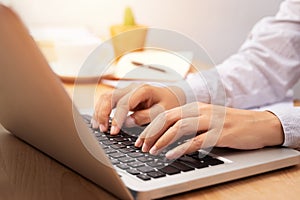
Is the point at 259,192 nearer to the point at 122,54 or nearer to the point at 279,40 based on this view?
the point at 279,40

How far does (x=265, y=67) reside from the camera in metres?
1.26

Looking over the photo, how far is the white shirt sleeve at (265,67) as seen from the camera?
117 centimetres

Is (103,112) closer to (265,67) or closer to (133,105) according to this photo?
(133,105)

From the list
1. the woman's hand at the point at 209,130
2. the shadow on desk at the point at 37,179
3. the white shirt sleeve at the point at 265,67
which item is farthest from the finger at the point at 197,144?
the white shirt sleeve at the point at 265,67

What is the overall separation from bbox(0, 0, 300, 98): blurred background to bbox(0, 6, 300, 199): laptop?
1029 millimetres

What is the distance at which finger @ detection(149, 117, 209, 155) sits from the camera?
681mm

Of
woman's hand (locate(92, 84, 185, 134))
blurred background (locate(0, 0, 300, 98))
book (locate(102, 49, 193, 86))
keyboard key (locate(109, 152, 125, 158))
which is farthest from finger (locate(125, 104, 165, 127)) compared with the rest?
blurred background (locate(0, 0, 300, 98))

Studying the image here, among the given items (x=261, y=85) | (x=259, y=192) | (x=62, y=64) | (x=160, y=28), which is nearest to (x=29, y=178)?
(x=259, y=192)

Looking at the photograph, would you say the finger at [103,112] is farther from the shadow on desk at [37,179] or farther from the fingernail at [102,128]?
the shadow on desk at [37,179]

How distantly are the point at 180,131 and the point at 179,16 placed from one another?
1.19 m

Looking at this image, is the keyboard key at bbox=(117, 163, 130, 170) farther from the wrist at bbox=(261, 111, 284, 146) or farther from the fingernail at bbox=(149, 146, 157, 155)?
the wrist at bbox=(261, 111, 284, 146)

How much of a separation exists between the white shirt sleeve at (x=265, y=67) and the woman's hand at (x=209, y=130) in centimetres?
33

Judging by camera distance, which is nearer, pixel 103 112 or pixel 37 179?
Answer: pixel 37 179

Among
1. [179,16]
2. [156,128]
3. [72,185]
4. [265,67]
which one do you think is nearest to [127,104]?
[156,128]
